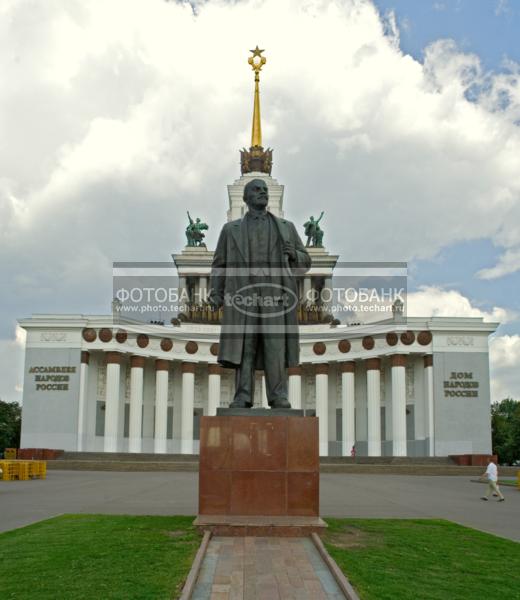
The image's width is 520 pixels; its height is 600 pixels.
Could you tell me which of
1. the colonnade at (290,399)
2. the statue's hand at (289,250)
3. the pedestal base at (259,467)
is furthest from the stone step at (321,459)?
the pedestal base at (259,467)

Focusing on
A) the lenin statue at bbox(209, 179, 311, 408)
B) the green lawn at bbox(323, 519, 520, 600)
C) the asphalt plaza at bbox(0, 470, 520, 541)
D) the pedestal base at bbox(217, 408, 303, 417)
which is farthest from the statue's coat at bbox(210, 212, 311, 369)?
the asphalt plaza at bbox(0, 470, 520, 541)

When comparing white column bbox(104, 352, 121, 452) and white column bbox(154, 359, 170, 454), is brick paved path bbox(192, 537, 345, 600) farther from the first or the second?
white column bbox(154, 359, 170, 454)

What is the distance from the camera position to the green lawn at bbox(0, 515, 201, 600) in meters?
7.54

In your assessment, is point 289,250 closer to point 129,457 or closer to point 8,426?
point 129,457

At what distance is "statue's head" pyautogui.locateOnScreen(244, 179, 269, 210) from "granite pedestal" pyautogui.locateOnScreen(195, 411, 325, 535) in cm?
362

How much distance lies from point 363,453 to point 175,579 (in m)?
41.5

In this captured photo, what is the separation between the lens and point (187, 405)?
48.7m

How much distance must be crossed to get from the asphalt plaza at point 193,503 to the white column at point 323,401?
74.7 feet

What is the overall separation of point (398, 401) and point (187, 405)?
45.5ft

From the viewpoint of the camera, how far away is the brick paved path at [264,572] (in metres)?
7.36

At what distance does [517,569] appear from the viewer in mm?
9391

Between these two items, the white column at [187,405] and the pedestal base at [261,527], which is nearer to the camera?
the pedestal base at [261,527]

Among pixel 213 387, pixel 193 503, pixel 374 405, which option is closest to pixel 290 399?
pixel 213 387

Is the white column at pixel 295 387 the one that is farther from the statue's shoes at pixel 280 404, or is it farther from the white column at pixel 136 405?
the statue's shoes at pixel 280 404
